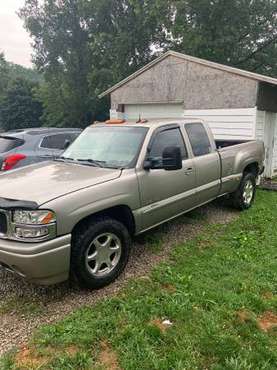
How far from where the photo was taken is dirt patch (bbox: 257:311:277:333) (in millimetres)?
3194

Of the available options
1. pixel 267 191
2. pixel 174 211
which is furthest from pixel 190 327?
pixel 267 191

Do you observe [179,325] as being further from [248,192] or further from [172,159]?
[248,192]

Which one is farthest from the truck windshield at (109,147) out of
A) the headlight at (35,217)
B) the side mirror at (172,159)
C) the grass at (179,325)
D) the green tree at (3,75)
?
the green tree at (3,75)

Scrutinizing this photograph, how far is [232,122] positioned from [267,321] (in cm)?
743

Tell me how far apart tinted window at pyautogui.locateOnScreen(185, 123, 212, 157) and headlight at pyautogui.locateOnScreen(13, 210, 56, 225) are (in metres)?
2.81

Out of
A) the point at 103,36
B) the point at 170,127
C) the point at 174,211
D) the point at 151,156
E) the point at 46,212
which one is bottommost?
the point at 174,211

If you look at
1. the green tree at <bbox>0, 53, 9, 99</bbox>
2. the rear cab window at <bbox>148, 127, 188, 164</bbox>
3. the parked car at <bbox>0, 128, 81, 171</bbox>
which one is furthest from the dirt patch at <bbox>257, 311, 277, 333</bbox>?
the green tree at <bbox>0, 53, 9, 99</bbox>

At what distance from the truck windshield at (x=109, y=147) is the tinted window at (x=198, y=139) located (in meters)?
1.02

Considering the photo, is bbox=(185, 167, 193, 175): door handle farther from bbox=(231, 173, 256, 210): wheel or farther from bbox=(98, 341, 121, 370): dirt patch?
bbox=(98, 341, 121, 370): dirt patch

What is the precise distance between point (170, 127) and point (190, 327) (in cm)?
287

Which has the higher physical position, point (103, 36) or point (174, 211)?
point (103, 36)

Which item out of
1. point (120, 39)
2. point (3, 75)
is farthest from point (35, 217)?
point (3, 75)

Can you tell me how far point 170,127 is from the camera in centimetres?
507

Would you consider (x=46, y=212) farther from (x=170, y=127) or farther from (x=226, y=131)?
(x=226, y=131)
